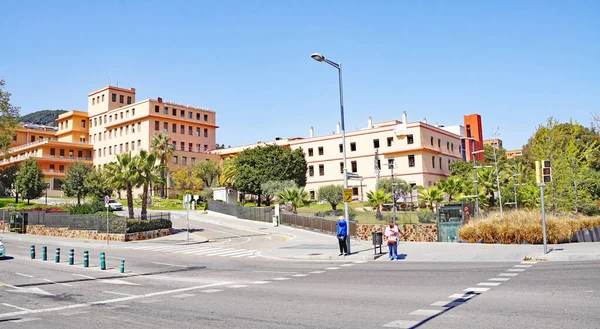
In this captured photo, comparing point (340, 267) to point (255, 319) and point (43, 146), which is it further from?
point (43, 146)

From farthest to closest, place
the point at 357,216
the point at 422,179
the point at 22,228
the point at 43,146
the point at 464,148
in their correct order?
the point at 43,146, the point at 464,148, the point at 422,179, the point at 22,228, the point at 357,216

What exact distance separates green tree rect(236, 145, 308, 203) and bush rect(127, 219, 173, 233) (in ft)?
88.9

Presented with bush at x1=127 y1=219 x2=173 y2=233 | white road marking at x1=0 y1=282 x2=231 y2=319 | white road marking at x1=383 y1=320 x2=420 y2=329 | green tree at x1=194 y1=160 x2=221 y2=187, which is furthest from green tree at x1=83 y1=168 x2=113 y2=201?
white road marking at x1=383 y1=320 x2=420 y2=329

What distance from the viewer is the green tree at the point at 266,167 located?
65.1m

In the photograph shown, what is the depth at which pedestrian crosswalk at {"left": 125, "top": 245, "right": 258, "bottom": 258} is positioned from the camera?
24.4 meters

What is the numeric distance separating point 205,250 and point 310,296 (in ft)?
56.3

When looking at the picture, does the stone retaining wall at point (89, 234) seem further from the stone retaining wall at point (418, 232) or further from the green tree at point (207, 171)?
the green tree at point (207, 171)

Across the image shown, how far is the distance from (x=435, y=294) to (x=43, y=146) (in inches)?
3706

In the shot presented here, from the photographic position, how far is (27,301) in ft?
37.7

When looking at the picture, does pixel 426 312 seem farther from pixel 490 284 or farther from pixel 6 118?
pixel 6 118

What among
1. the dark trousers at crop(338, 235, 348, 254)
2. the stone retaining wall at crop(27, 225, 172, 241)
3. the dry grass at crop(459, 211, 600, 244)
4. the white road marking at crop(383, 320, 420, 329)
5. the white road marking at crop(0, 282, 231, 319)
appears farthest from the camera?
the stone retaining wall at crop(27, 225, 172, 241)

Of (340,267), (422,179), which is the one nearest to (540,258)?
(340,267)

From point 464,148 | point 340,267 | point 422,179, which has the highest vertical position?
point 464,148

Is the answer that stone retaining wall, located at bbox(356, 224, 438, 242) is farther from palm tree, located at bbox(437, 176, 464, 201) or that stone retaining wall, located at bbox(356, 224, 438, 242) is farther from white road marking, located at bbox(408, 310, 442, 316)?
palm tree, located at bbox(437, 176, 464, 201)
